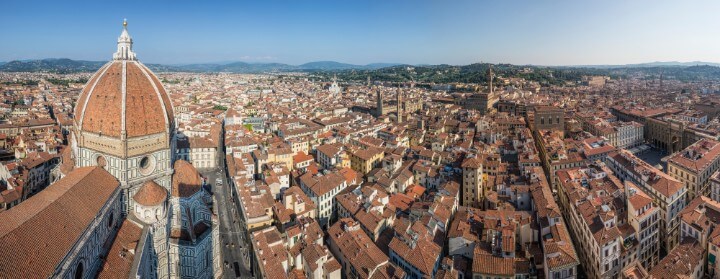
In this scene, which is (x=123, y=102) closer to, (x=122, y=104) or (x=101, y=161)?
(x=122, y=104)

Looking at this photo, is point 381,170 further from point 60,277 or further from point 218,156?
point 60,277

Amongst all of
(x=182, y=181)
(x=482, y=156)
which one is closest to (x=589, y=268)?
(x=482, y=156)

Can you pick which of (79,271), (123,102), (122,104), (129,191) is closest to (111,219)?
(129,191)

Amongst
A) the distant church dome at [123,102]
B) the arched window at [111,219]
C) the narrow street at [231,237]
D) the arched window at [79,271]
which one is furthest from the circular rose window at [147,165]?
the narrow street at [231,237]

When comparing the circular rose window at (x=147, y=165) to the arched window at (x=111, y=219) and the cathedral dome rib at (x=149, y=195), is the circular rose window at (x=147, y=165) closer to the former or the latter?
the cathedral dome rib at (x=149, y=195)

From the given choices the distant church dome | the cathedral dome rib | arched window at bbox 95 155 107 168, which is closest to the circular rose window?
the cathedral dome rib

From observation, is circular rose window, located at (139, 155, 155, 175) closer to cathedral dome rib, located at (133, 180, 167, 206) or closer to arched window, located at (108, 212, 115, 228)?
cathedral dome rib, located at (133, 180, 167, 206)

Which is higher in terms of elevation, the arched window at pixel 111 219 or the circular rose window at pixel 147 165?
the circular rose window at pixel 147 165

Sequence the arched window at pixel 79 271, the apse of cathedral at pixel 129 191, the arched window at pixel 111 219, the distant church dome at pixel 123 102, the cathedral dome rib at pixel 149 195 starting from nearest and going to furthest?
the arched window at pixel 79 271
the apse of cathedral at pixel 129 191
the arched window at pixel 111 219
the cathedral dome rib at pixel 149 195
the distant church dome at pixel 123 102
